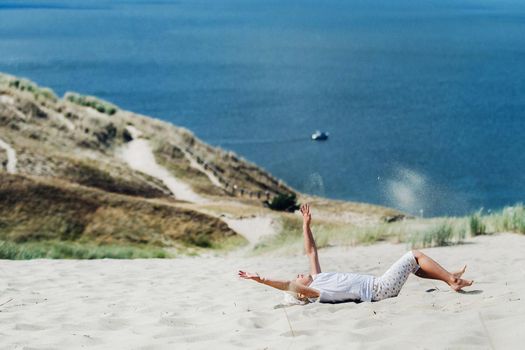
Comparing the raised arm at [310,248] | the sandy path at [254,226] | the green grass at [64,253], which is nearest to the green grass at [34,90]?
the sandy path at [254,226]

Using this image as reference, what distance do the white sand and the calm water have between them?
29826 mm

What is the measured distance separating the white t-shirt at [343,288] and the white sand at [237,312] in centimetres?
17

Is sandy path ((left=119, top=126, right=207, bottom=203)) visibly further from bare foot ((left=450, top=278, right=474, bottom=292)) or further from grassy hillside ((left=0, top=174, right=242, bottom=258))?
bare foot ((left=450, top=278, right=474, bottom=292))

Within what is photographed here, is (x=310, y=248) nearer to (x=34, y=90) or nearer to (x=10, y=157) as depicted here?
(x=10, y=157)

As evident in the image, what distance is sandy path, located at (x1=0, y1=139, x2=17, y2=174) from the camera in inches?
1108

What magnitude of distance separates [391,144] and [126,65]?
191 ft

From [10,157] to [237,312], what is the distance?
24.3 meters

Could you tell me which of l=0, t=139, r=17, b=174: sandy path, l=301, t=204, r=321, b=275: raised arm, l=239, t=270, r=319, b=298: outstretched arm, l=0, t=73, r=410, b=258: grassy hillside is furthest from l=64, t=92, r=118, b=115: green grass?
l=239, t=270, r=319, b=298: outstretched arm

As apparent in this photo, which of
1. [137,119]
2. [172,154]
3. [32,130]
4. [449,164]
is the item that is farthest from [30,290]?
[449,164]

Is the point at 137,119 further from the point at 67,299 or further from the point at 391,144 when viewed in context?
the point at 67,299

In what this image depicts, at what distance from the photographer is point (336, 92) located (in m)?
85.4

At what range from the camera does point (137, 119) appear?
4962cm

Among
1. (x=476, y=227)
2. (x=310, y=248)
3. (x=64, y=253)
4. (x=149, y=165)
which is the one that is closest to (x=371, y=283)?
(x=310, y=248)

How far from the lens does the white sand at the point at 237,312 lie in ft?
18.2
